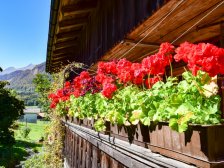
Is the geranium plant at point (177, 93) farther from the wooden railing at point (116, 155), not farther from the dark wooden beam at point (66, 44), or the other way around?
the dark wooden beam at point (66, 44)

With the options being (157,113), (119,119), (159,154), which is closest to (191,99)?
(157,113)

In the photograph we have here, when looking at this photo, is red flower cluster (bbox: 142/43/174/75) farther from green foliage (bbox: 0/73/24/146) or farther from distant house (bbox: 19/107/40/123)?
distant house (bbox: 19/107/40/123)

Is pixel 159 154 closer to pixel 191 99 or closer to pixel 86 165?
pixel 191 99

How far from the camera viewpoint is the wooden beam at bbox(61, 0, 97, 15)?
333 inches

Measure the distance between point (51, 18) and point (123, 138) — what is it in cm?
543

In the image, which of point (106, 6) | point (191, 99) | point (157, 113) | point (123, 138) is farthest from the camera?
point (106, 6)

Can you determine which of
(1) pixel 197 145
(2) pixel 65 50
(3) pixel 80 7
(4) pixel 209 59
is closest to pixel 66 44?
(2) pixel 65 50

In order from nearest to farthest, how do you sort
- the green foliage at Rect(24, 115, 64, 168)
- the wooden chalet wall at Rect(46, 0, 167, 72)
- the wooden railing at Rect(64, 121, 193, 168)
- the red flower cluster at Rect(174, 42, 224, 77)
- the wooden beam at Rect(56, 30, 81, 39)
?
the red flower cluster at Rect(174, 42, 224, 77), the wooden railing at Rect(64, 121, 193, 168), the wooden chalet wall at Rect(46, 0, 167, 72), the green foliage at Rect(24, 115, 64, 168), the wooden beam at Rect(56, 30, 81, 39)

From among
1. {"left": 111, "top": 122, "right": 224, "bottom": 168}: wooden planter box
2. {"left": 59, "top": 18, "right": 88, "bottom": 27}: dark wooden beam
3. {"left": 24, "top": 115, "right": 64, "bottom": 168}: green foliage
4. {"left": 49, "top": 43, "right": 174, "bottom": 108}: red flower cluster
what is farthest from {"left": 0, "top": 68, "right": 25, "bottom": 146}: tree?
{"left": 111, "top": 122, "right": 224, "bottom": 168}: wooden planter box

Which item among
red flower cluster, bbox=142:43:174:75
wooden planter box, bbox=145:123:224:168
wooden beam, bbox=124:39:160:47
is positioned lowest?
wooden planter box, bbox=145:123:224:168

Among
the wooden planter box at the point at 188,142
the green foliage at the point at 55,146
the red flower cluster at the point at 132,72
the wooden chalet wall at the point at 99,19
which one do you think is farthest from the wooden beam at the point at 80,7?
the wooden planter box at the point at 188,142

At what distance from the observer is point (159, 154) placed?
224 cm

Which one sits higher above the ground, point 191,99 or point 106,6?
point 106,6

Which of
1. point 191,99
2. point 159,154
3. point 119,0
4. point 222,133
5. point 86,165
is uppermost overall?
point 119,0
